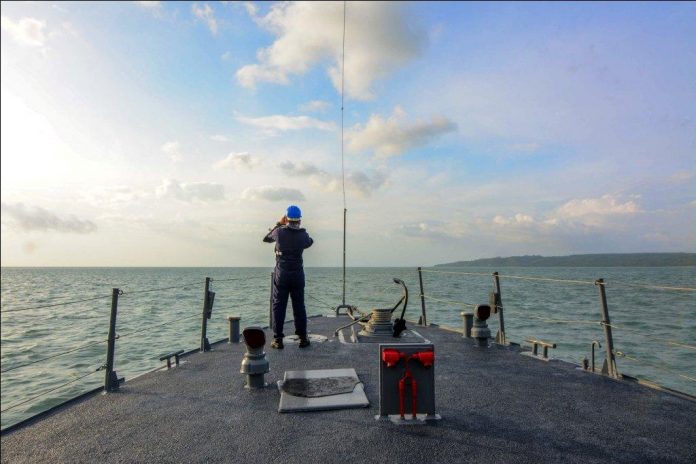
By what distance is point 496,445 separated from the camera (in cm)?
366

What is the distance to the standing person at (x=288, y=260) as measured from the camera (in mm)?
7148

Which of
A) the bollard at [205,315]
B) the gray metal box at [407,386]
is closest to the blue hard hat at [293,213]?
the bollard at [205,315]

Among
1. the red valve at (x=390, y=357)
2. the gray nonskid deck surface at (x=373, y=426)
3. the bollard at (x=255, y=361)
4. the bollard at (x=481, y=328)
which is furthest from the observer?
the bollard at (x=481, y=328)

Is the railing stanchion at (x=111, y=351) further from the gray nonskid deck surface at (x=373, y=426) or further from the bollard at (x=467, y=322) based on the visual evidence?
the bollard at (x=467, y=322)

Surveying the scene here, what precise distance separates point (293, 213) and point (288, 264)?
0.88 metres

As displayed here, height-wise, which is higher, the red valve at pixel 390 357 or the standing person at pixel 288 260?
the standing person at pixel 288 260

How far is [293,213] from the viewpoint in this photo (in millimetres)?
7234

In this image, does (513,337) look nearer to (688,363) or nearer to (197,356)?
(688,363)

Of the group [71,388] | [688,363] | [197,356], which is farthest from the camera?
[688,363]

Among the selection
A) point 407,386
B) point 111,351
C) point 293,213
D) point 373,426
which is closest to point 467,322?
point 293,213

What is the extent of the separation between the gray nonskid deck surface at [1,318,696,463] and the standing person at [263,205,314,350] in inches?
62.5

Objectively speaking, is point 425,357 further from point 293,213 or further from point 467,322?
point 467,322

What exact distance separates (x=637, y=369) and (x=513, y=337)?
18.6ft

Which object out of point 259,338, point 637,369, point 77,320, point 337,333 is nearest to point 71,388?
point 337,333
